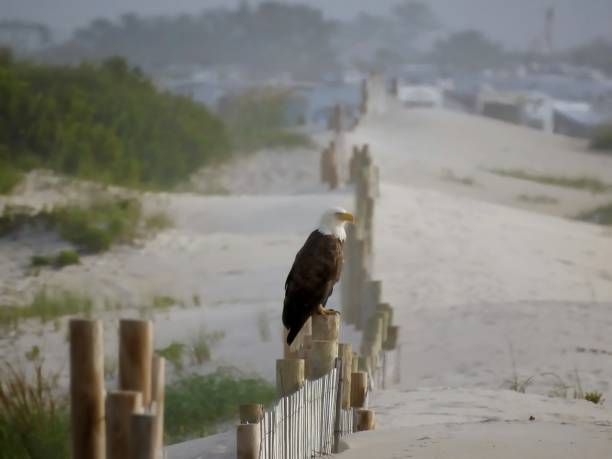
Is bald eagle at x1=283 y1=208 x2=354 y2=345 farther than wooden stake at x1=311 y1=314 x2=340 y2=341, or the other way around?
bald eagle at x1=283 y1=208 x2=354 y2=345

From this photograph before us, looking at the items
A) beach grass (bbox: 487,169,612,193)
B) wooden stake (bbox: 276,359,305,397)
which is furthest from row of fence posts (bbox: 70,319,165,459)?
beach grass (bbox: 487,169,612,193)

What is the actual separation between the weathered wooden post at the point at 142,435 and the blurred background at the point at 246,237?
3.01 meters

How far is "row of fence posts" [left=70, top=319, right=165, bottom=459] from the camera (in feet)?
14.9

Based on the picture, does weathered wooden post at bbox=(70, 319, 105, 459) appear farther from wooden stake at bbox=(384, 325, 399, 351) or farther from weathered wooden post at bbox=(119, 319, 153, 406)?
wooden stake at bbox=(384, 325, 399, 351)

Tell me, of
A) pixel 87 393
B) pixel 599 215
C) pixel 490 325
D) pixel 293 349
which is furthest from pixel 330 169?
pixel 87 393

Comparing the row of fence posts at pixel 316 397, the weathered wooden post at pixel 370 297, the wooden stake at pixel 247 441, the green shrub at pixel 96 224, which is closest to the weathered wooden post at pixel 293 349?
the row of fence posts at pixel 316 397

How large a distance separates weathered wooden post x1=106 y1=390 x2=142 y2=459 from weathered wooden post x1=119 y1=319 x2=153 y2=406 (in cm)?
10

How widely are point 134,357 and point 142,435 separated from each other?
33 cm

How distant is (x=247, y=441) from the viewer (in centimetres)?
528

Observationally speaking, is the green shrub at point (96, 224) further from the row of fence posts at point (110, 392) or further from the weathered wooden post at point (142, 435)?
the weathered wooden post at point (142, 435)

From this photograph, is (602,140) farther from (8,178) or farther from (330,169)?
(8,178)

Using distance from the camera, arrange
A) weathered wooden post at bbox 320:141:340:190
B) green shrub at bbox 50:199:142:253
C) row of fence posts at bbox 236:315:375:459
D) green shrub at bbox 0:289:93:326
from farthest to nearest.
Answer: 1. weathered wooden post at bbox 320:141:340:190
2. green shrub at bbox 50:199:142:253
3. green shrub at bbox 0:289:93:326
4. row of fence posts at bbox 236:315:375:459

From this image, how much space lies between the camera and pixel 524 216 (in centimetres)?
2125

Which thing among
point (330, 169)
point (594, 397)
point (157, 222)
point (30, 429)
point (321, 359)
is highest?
point (330, 169)
